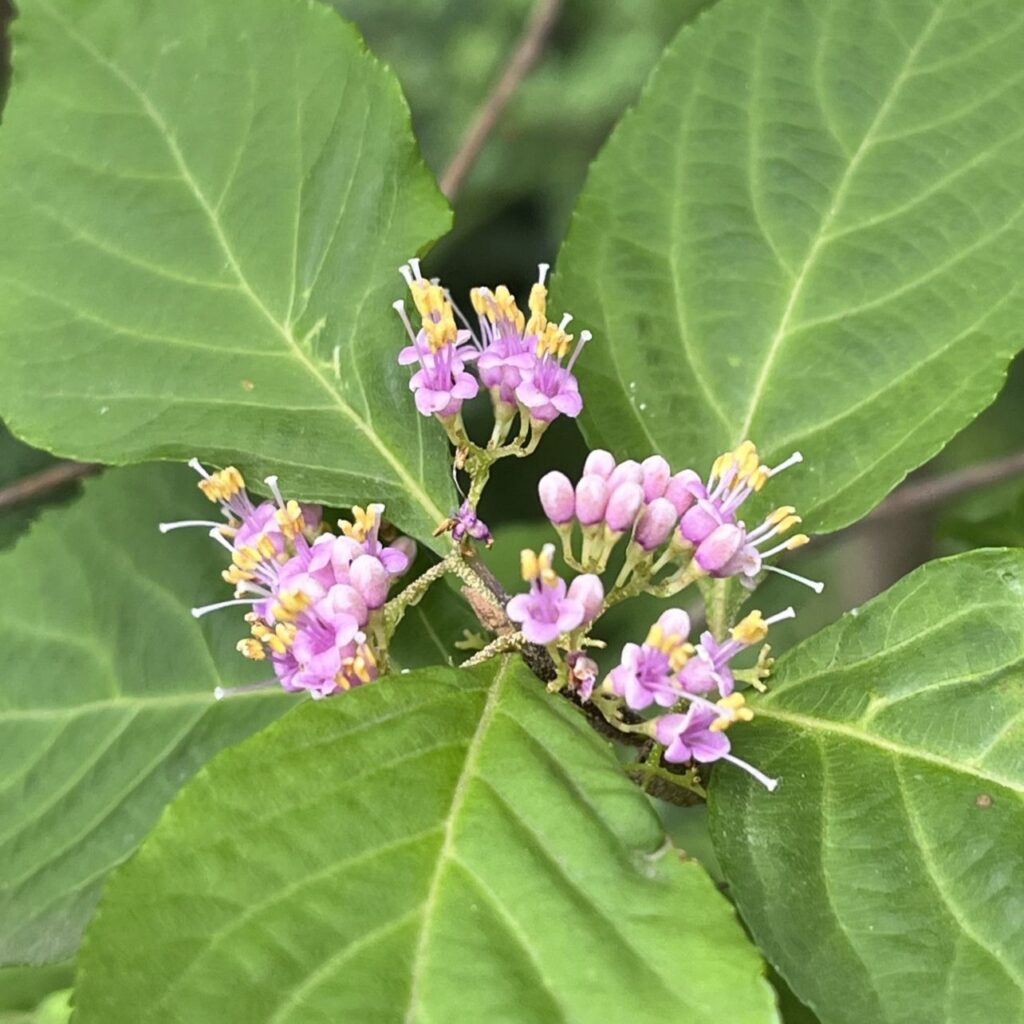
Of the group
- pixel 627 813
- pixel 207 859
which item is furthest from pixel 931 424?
pixel 207 859

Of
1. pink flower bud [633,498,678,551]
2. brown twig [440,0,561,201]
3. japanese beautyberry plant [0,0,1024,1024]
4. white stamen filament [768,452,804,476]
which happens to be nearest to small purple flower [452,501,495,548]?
japanese beautyberry plant [0,0,1024,1024]

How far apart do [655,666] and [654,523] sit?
4.5 inches

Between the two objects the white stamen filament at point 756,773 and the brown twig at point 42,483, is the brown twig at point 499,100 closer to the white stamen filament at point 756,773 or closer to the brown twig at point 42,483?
the brown twig at point 42,483

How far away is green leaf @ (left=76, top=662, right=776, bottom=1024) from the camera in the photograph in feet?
→ 2.10

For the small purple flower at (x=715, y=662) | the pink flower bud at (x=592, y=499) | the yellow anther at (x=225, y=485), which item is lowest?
the small purple flower at (x=715, y=662)

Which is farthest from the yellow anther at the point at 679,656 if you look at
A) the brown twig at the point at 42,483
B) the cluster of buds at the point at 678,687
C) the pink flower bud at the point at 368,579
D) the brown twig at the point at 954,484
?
the brown twig at the point at 42,483

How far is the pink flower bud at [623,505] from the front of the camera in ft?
2.82

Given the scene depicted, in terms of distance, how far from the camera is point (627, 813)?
72cm

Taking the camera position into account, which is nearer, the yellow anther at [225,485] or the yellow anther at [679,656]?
the yellow anther at [679,656]

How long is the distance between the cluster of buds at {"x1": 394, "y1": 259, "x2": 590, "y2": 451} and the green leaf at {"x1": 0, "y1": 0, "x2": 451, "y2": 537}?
0.07m

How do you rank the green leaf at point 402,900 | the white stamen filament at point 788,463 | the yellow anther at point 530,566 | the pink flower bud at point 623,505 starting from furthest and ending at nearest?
the white stamen filament at point 788,463 < the pink flower bud at point 623,505 < the yellow anther at point 530,566 < the green leaf at point 402,900

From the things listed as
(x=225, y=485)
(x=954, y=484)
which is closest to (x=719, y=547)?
(x=225, y=485)

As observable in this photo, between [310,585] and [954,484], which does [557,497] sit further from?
[954,484]

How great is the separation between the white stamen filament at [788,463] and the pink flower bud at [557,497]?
169 mm
